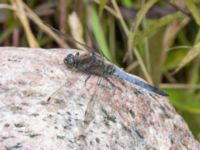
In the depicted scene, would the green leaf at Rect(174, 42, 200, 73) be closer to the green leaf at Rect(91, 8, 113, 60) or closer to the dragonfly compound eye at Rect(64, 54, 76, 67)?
the dragonfly compound eye at Rect(64, 54, 76, 67)

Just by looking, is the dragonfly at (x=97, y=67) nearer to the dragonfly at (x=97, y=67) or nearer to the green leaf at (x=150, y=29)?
the dragonfly at (x=97, y=67)

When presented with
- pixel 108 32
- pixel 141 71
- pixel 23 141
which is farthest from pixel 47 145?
pixel 108 32

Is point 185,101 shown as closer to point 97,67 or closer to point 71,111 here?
point 97,67

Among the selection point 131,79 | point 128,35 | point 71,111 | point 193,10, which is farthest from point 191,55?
point 71,111

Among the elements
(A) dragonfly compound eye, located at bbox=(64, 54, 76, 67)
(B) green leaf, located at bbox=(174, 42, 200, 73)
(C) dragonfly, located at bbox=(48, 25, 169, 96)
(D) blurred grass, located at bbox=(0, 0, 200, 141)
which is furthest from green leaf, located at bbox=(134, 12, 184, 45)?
(A) dragonfly compound eye, located at bbox=(64, 54, 76, 67)

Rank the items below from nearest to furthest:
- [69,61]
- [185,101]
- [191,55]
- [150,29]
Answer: [69,61] < [191,55] < [150,29] < [185,101]

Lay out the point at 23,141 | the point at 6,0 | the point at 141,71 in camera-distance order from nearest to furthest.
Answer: the point at 23,141
the point at 141,71
the point at 6,0

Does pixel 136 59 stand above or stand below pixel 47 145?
below

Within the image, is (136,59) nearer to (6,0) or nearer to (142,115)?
(6,0)
